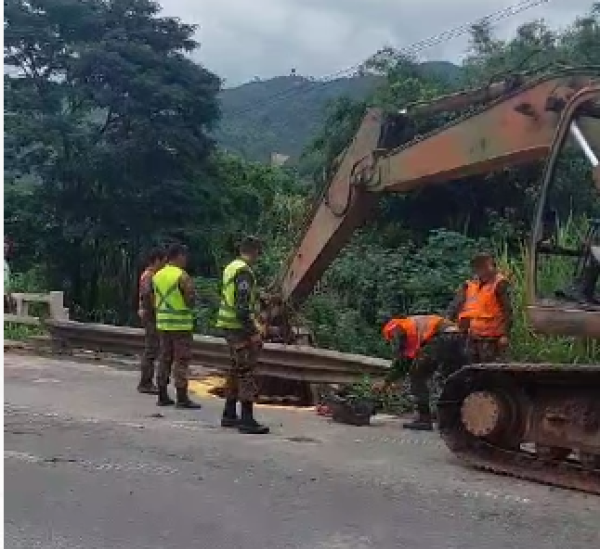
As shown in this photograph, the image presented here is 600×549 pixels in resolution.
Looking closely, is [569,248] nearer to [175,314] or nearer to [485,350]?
[485,350]

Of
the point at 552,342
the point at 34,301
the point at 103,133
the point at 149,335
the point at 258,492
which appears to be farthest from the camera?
the point at 103,133

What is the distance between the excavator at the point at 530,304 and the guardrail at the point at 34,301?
26.2 feet

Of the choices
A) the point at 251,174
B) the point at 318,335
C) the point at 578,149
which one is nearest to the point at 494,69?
the point at 251,174

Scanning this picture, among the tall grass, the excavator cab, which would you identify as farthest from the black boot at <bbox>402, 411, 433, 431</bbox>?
the excavator cab

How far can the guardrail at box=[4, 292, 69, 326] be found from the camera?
1675 cm

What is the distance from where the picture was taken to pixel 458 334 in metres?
9.59

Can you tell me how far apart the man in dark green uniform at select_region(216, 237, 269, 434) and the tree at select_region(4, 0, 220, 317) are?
1083 centimetres

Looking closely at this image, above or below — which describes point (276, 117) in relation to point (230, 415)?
above

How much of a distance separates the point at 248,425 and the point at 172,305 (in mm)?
2244

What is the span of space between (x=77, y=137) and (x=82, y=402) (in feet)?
31.4

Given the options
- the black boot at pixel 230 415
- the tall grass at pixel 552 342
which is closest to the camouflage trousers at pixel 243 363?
the black boot at pixel 230 415

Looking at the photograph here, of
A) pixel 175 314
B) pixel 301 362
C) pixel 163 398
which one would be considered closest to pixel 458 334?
pixel 301 362

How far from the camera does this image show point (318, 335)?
13.5 metres

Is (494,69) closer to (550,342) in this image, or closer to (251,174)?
(251,174)
